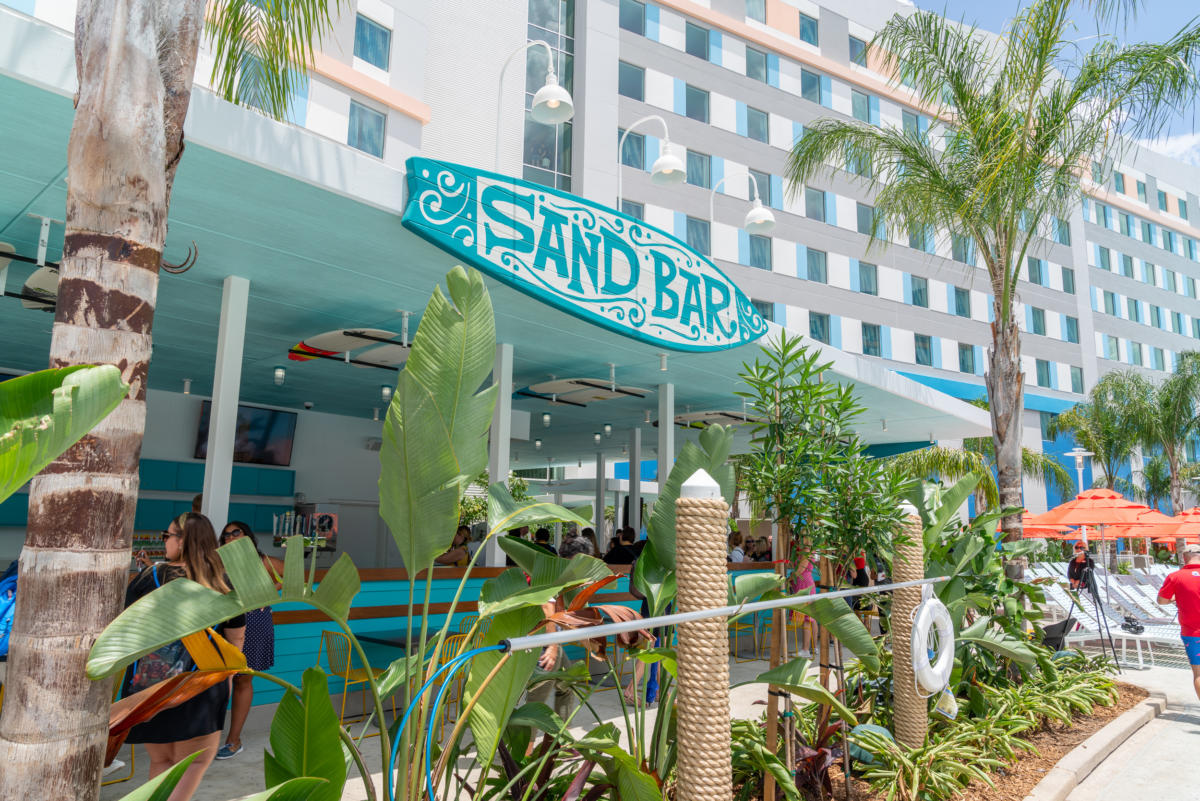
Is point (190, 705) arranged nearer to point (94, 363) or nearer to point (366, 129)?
point (94, 363)

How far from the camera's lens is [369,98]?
54.5 ft

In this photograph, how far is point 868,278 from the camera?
2741 centimetres

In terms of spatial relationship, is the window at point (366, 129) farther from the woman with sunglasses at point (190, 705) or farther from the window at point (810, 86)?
the window at point (810, 86)

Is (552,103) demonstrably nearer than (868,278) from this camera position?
Yes

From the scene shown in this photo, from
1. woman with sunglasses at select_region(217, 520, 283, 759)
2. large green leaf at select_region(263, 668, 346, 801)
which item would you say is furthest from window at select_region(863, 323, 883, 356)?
large green leaf at select_region(263, 668, 346, 801)

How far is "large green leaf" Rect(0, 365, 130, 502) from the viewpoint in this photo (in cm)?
133

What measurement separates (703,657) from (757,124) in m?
26.0

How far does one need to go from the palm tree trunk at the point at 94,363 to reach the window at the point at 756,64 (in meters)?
26.6

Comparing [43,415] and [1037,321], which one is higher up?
[1037,321]

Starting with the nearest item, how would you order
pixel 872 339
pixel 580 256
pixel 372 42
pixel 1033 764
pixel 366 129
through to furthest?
pixel 1033 764
pixel 580 256
pixel 366 129
pixel 372 42
pixel 872 339

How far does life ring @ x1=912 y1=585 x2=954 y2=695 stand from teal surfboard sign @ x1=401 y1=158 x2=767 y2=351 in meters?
3.84

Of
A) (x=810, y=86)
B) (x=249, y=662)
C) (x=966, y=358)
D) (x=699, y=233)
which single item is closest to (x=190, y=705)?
(x=249, y=662)

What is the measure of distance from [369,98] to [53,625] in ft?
54.2

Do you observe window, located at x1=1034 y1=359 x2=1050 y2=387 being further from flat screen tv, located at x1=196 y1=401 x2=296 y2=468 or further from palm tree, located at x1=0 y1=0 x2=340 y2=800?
palm tree, located at x1=0 y1=0 x2=340 y2=800
